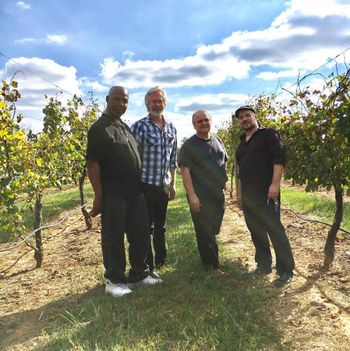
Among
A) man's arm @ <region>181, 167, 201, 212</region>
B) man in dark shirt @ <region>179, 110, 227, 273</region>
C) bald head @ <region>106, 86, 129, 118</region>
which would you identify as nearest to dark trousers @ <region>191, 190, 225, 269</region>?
man in dark shirt @ <region>179, 110, 227, 273</region>

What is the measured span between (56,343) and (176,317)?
117cm

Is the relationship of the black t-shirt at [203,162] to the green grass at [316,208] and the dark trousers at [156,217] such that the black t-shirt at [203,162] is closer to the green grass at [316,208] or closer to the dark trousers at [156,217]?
the dark trousers at [156,217]

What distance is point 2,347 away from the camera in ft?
11.7

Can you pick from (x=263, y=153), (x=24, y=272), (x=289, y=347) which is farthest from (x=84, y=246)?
(x=289, y=347)

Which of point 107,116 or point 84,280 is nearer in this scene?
point 107,116

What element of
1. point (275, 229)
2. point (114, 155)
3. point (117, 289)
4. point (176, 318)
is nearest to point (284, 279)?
point (275, 229)

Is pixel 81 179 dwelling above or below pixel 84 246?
above

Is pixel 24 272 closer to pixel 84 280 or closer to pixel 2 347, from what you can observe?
pixel 84 280

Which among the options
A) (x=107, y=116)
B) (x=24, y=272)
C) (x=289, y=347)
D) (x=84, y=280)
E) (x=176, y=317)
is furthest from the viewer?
(x=24, y=272)

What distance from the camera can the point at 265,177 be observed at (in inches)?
187

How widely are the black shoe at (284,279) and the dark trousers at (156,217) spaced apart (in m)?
1.61

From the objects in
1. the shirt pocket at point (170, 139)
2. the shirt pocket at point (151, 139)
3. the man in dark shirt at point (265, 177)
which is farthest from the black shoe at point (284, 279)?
the shirt pocket at point (151, 139)

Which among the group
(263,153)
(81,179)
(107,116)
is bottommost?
(81,179)

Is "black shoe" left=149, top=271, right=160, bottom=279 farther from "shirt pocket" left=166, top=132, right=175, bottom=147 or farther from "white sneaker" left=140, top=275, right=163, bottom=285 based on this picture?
"shirt pocket" left=166, top=132, right=175, bottom=147
